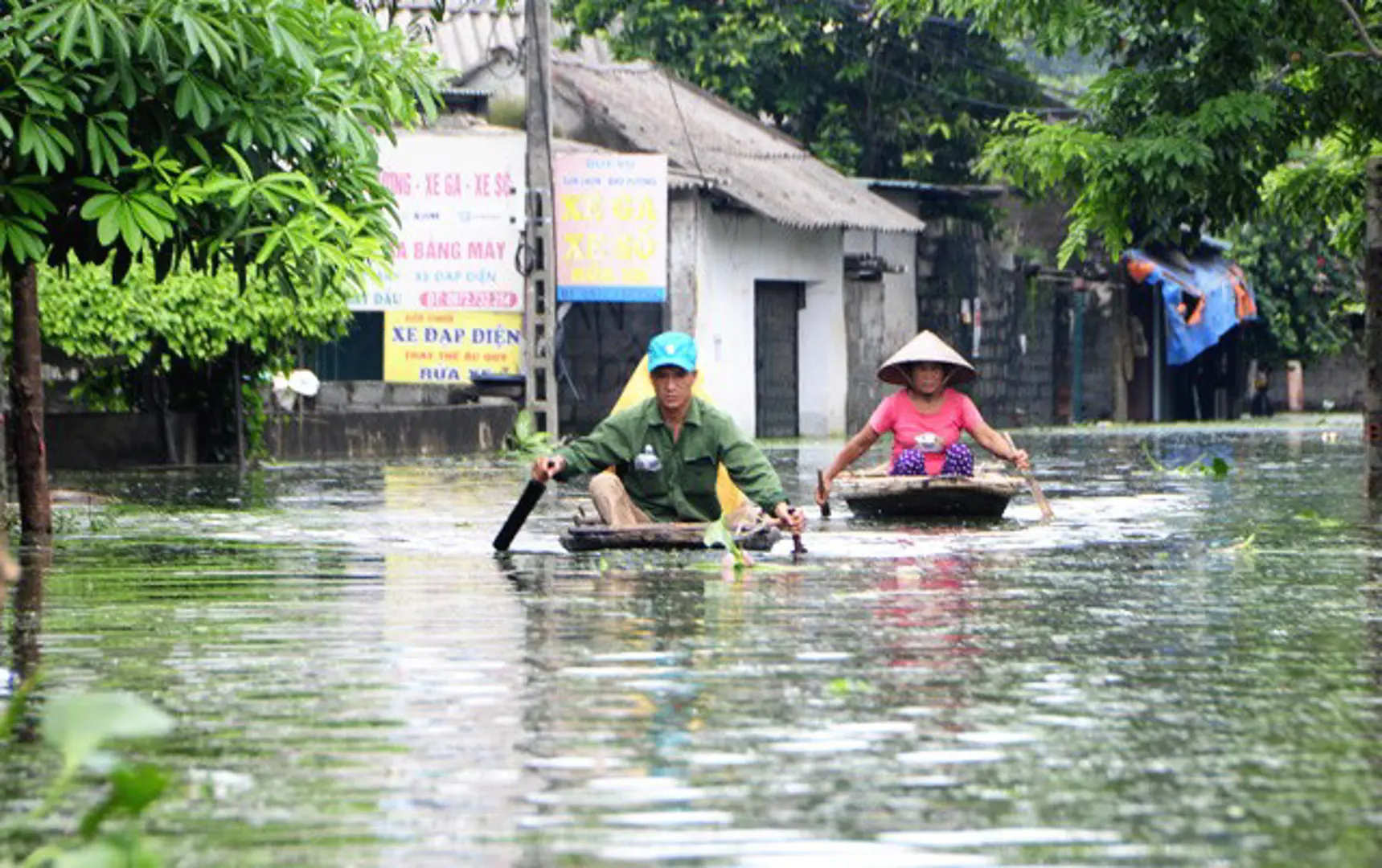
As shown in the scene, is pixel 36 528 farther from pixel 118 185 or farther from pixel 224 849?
pixel 224 849

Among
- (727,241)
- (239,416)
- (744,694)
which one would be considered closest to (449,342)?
(727,241)

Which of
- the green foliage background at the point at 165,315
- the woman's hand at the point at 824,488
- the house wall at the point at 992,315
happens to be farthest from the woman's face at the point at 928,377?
the house wall at the point at 992,315

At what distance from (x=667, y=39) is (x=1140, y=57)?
64.9 ft

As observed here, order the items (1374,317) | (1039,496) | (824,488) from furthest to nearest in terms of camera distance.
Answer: (1374,317)
(1039,496)
(824,488)

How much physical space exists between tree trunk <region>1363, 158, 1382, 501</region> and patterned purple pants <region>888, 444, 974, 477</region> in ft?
9.80

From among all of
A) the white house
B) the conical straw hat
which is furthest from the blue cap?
the white house

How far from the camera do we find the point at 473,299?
31312mm

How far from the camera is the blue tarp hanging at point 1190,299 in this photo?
148 ft

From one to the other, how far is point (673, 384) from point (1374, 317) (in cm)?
725

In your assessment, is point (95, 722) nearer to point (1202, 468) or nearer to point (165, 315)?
point (165, 315)

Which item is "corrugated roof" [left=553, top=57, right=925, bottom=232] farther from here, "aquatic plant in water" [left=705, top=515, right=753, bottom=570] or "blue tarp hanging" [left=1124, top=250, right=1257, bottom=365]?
"aquatic plant in water" [left=705, top=515, right=753, bottom=570]

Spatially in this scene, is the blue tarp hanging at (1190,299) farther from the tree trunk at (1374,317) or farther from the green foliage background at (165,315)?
the tree trunk at (1374,317)

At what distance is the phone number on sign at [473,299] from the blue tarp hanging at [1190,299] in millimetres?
16567

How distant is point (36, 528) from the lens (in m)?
16.1
